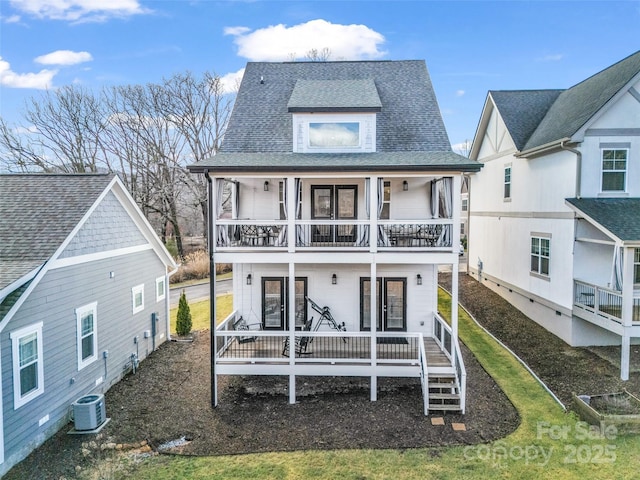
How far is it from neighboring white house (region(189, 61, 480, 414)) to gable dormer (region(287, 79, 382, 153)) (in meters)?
0.03

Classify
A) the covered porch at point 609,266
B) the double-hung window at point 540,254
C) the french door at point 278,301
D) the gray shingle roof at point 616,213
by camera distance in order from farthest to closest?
the double-hung window at point 540,254 → the french door at point 278,301 → the gray shingle roof at point 616,213 → the covered porch at point 609,266

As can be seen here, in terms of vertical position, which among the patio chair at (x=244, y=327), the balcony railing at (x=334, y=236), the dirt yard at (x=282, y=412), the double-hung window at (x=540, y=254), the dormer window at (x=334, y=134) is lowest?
the dirt yard at (x=282, y=412)

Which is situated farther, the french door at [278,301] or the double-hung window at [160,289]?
the double-hung window at [160,289]

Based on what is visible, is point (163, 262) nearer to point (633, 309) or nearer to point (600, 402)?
point (600, 402)

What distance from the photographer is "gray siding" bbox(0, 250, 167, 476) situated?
761 cm

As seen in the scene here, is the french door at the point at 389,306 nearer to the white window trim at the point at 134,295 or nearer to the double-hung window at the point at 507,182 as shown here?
the white window trim at the point at 134,295

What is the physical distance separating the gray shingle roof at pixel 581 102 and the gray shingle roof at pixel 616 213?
2391mm

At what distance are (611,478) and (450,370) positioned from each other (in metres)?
3.60

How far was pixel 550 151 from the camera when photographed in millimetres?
14867

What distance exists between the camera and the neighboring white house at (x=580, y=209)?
1228 centimetres

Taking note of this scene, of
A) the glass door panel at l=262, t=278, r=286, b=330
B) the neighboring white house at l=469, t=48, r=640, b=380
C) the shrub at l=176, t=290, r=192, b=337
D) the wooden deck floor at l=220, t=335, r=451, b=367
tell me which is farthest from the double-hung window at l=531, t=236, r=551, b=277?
the shrub at l=176, t=290, r=192, b=337

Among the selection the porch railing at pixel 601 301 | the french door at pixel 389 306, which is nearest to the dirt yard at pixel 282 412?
the porch railing at pixel 601 301

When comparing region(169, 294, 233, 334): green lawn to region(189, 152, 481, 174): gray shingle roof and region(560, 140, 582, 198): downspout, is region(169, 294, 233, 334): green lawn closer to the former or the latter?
region(189, 152, 481, 174): gray shingle roof

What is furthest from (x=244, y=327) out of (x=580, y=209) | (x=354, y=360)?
(x=580, y=209)
